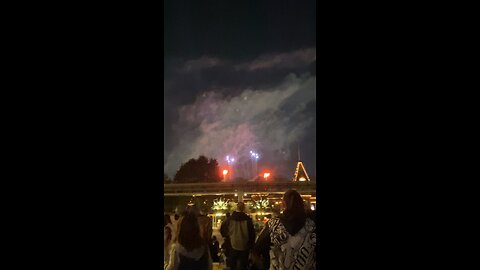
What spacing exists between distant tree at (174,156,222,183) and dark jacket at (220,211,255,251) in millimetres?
915

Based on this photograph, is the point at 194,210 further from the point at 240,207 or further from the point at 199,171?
the point at 199,171

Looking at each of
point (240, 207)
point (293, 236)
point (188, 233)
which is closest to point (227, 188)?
point (240, 207)

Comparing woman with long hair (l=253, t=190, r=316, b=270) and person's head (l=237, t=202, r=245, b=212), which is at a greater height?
person's head (l=237, t=202, r=245, b=212)

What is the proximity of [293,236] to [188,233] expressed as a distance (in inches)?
29.9

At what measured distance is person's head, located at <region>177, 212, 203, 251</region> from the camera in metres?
3.11

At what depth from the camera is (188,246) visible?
123 inches

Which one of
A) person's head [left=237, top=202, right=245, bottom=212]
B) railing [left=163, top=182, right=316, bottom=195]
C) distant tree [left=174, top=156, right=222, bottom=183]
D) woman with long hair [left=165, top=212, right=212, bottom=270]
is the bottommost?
woman with long hair [left=165, top=212, right=212, bottom=270]

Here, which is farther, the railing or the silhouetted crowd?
the railing

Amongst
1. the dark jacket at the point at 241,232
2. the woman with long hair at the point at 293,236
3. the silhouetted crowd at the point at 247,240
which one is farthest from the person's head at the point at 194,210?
the woman with long hair at the point at 293,236

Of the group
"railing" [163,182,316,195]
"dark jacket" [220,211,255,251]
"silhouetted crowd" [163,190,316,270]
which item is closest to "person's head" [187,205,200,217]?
"silhouetted crowd" [163,190,316,270]

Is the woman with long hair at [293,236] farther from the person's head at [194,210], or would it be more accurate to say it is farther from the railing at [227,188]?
the railing at [227,188]

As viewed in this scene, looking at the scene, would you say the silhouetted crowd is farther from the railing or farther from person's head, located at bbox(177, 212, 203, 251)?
the railing
